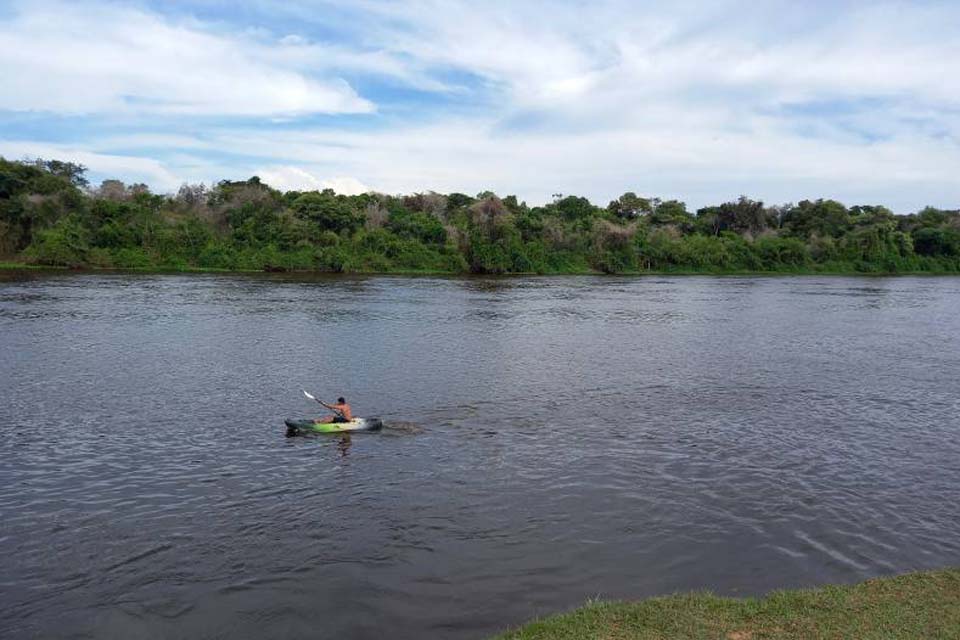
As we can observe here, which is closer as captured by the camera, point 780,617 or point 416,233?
point 780,617

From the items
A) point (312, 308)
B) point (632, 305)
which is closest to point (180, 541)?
point (312, 308)

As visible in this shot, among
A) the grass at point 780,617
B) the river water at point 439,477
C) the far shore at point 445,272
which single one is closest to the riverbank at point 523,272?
the far shore at point 445,272

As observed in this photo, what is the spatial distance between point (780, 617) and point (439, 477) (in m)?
9.32

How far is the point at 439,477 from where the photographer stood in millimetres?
18250

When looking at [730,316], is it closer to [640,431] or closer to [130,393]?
[640,431]

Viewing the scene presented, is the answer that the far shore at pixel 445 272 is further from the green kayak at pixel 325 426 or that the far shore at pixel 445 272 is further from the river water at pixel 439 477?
the green kayak at pixel 325 426

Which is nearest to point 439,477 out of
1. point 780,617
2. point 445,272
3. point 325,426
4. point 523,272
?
point 325,426

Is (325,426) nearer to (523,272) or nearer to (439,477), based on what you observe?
(439,477)

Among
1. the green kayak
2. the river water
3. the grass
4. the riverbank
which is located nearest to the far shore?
the riverbank

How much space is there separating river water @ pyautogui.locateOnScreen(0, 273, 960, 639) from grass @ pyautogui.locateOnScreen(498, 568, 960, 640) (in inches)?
49.9

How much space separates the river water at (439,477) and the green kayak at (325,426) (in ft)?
0.98

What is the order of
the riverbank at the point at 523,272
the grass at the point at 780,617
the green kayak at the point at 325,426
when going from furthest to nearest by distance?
the riverbank at the point at 523,272 < the green kayak at the point at 325,426 < the grass at the point at 780,617

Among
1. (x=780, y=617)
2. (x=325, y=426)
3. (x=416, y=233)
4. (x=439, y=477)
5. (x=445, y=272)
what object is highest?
(x=416, y=233)

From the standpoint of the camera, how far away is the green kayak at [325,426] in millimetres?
21391
